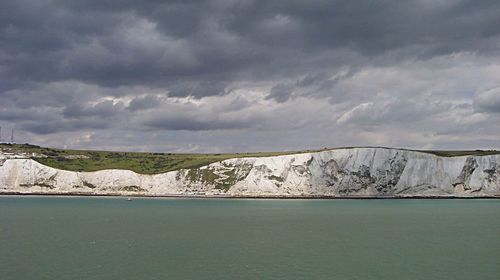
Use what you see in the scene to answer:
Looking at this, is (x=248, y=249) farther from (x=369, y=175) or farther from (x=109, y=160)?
(x=109, y=160)

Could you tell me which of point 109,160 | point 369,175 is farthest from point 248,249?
point 109,160

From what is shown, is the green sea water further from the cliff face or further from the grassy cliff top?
the grassy cliff top

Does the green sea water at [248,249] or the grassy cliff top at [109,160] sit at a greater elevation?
the grassy cliff top at [109,160]

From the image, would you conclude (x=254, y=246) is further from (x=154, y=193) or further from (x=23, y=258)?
(x=154, y=193)

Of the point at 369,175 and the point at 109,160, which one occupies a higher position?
the point at 109,160

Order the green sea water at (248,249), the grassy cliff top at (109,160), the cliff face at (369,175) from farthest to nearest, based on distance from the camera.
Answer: the grassy cliff top at (109,160) < the cliff face at (369,175) < the green sea water at (248,249)

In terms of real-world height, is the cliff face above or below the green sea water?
above

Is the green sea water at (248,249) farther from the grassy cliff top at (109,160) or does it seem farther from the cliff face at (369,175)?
the grassy cliff top at (109,160)

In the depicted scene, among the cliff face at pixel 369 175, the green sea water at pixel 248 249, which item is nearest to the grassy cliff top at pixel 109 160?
the cliff face at pixel 369 175

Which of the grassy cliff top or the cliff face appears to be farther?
the grassy cliff top

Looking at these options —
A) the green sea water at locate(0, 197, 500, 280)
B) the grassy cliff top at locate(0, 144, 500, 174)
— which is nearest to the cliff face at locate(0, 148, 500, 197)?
the grassy cliff top at locate(0, 144, 500, 174)
